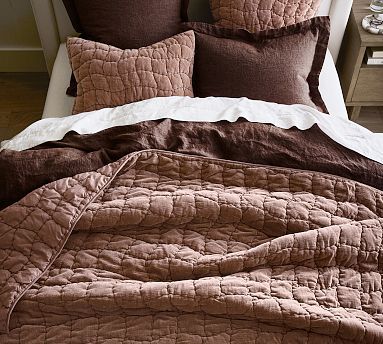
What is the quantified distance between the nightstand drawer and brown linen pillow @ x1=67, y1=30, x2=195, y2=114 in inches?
29.6

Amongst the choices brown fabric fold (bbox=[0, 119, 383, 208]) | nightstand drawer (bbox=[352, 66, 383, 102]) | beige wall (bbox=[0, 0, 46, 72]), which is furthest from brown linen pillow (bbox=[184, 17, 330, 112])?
beige wall (bbox=[0, 0, 46, 72])

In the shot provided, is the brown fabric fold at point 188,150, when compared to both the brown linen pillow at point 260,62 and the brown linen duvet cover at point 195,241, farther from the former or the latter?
the brown linen pillow at point 260,62

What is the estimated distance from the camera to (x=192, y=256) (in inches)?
51.4

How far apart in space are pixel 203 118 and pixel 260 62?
0.28 metres

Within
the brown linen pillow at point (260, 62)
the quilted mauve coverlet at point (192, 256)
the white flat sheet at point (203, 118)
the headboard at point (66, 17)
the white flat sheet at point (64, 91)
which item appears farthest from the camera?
the headboard at point (66, 17)

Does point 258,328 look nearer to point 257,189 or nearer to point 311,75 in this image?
point 257,189

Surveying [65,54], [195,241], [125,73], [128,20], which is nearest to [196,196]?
[195,241]

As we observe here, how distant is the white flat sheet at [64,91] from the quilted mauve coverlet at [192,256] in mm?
454

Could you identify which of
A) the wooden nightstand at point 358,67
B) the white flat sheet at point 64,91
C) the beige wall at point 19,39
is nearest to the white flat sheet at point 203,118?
the white flat sheet at point 64,91

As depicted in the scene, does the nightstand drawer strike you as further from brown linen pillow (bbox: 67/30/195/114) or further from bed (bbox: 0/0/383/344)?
brown linen pillow (bbox: 67/30/195/114)

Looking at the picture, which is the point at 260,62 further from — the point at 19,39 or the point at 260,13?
the point at 19,39

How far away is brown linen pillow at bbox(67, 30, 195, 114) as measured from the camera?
5.44ft

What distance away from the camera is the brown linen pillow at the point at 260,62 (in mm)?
1691

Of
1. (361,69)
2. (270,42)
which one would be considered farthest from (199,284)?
(361,69)
